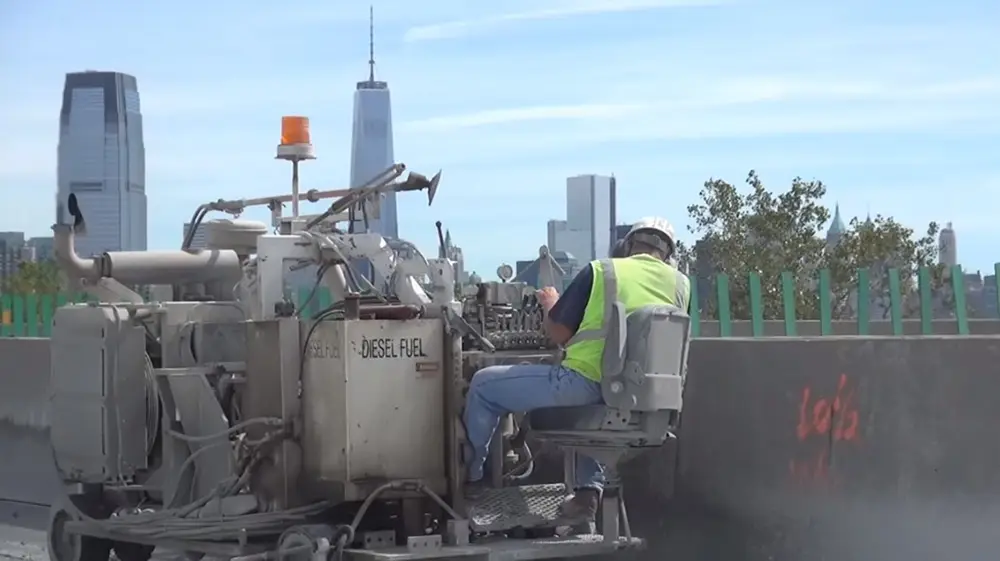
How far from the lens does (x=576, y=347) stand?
7562mm

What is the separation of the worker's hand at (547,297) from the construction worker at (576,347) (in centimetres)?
44

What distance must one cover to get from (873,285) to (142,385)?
19.8 feet

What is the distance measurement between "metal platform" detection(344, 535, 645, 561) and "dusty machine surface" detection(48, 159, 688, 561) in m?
0.01

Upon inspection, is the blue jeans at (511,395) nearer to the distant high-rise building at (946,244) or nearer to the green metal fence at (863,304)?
the green metal fence at (863,304)

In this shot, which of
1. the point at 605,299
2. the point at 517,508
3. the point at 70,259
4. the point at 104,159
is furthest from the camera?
the point at 104,159

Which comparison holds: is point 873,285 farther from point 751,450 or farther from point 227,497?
point 227,497

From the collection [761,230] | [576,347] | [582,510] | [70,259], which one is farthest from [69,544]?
[761,230]

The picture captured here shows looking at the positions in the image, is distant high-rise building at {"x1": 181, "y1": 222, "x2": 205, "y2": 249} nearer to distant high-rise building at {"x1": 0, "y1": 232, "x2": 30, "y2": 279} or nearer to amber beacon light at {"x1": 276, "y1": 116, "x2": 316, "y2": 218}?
amber beacon light at {"x1": 276, "y1": 116, "x2": 316, "y2": 218}

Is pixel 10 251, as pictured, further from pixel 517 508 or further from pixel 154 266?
pixel 517 508

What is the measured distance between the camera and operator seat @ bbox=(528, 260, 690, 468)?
24.1 feet

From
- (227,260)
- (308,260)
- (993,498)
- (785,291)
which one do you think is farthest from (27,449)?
(993,498)

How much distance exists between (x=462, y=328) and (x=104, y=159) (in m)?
9.28

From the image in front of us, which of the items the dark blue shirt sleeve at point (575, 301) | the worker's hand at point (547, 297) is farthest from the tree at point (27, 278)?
the dark blue shirt sleeve at point (575, 301)

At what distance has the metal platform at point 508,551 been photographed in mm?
7504
